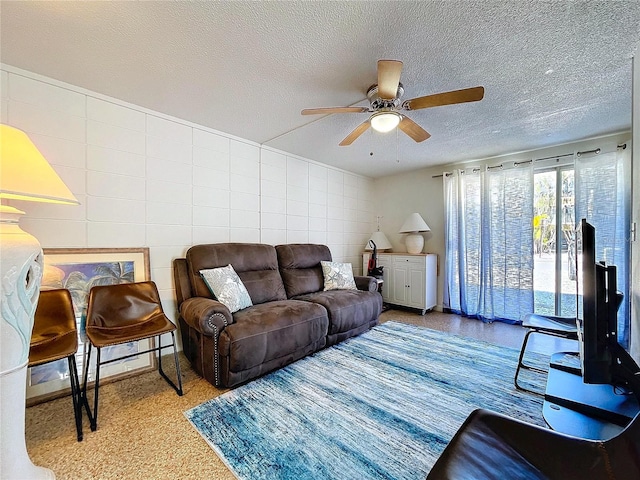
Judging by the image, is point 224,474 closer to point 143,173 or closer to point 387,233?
point 143,173

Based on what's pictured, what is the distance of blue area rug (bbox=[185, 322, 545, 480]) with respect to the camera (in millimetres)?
1408

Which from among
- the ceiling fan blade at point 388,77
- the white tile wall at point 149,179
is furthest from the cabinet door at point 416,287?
the ceiling fan blade at point 388,77

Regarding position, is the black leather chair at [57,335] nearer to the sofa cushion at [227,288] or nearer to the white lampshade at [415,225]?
the sofa cushion at [227,288]

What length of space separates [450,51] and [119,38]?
81.6 inches

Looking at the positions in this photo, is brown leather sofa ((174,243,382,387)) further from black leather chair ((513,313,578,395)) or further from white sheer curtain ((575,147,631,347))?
white sheer curtain ((575,147,631,347))

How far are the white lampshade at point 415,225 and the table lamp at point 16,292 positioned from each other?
13.7 feet

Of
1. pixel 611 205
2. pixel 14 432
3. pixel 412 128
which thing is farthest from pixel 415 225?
pixel 14 432

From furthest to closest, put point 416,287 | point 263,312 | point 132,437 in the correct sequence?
point 416,287, point 263,312, point 132,437

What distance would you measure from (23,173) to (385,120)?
217 cm

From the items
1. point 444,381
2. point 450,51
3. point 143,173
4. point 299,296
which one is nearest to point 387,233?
A: point 299,296

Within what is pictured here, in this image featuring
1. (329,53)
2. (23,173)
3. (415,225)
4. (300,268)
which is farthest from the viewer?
(415,225)

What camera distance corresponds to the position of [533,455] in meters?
0.92

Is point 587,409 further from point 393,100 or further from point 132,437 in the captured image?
point 132,437

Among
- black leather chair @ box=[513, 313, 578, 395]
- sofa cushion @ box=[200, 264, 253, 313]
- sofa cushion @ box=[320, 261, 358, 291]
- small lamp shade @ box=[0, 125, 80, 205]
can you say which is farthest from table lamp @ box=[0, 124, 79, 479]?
black leather chair @ box=[513, 313, 578, 395]
